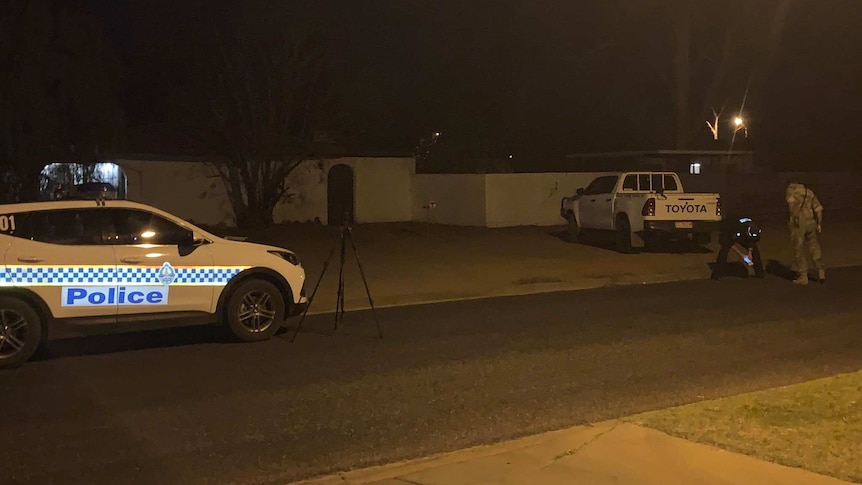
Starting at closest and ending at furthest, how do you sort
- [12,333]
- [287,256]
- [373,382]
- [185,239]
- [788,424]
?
[788,424] → [373,382] → [12,333] → [185,239] → [287,256]

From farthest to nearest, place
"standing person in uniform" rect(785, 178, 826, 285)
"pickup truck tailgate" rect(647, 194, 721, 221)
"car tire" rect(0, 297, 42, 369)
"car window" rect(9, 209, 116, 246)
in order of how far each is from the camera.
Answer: "pickup truck tailgate" rect(647, 194, 721, 221) → "standing person in uniform" rect(785, 178, 826, 285) → "car window" rect(9, 209, 116, 246) → "car tire" rect(0, 297, 42, 369)

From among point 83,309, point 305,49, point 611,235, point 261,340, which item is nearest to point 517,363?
point 261,340

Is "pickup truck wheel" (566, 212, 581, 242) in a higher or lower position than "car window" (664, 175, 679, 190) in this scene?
lower

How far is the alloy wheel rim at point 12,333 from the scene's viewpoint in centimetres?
1008

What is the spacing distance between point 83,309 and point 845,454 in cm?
767

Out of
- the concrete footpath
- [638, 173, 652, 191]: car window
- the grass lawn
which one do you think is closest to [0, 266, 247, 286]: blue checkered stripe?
the concrete footpath

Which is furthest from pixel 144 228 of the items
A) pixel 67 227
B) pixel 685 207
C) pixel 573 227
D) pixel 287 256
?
pixel 573 227

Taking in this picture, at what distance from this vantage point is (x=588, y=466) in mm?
6508

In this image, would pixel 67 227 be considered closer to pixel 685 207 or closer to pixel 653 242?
pixel 685 207

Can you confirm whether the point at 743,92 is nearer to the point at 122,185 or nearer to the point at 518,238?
the point at 518,238

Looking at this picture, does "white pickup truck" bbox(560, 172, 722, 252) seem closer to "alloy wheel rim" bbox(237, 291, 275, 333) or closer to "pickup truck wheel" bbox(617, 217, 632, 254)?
"pickup truck wheel" bbox(617, 217, 632, 254)

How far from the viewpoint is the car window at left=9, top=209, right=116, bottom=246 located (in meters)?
10.4

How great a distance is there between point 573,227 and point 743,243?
25.2 feet

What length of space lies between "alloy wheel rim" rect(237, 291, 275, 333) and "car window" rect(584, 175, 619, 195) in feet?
43.7
